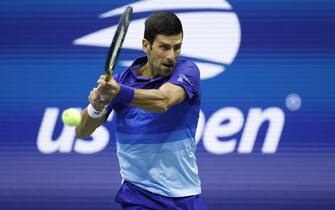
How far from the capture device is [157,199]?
184 inches

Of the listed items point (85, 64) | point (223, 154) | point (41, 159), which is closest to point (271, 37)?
point (223, 154)

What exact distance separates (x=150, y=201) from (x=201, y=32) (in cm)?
249

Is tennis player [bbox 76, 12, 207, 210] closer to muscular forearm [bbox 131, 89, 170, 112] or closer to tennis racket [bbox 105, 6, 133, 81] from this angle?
muscular forearm [bbox 131, 89, 170, 112]

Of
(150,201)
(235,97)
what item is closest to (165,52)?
(150,201)

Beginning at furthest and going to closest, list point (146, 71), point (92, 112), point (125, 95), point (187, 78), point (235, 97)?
1. point (235, 97)
2. point (146, 71)
3. point (92, 112)
4. point (187, 78)
5. point (125, 95)

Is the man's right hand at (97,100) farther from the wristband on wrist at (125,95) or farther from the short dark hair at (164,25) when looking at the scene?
the short dark hair at (164,25)

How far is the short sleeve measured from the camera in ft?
15.1

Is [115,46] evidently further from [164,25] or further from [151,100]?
[164,25]

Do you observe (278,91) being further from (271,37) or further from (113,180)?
(113,180)

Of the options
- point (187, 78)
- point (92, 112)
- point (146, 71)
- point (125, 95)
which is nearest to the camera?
point (125, 95)

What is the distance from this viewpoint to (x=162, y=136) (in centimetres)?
467

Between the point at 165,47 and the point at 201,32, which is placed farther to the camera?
the point at 201,32

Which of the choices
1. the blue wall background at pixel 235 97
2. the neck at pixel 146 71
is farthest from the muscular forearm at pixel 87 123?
the blue wall background at pixel 235 97

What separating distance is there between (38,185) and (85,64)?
1112 mm
